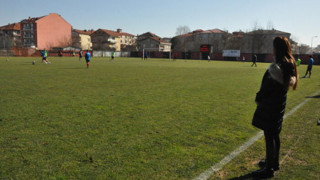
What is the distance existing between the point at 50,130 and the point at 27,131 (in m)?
0.46

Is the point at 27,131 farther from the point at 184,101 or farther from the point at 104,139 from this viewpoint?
the point at 184,101

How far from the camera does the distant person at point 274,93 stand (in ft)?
10.9

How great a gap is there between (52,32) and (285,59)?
106 m

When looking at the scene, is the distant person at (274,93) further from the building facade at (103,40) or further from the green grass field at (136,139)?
the building facade at (103,40)

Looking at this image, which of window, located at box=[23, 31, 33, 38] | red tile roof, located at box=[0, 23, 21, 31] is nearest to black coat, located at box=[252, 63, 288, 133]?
window, located at box=[23, 31, 33, 38]

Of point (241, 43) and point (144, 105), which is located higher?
point (241, 43)

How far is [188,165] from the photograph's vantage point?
3811mm

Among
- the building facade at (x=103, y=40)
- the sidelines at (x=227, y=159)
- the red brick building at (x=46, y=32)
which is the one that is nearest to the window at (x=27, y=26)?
the red brick building at (x=46, y=32)

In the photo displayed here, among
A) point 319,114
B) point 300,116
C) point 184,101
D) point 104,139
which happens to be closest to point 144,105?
point 184,101

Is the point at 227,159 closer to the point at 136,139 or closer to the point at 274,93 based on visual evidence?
the point at 274,93

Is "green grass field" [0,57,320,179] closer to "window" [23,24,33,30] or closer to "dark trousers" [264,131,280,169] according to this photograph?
"dark trousers" [264,131,280,169]

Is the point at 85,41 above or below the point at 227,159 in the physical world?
above

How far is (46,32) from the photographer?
96438 millimetres

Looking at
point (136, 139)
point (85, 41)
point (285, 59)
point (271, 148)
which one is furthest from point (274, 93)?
point (85, 41)
